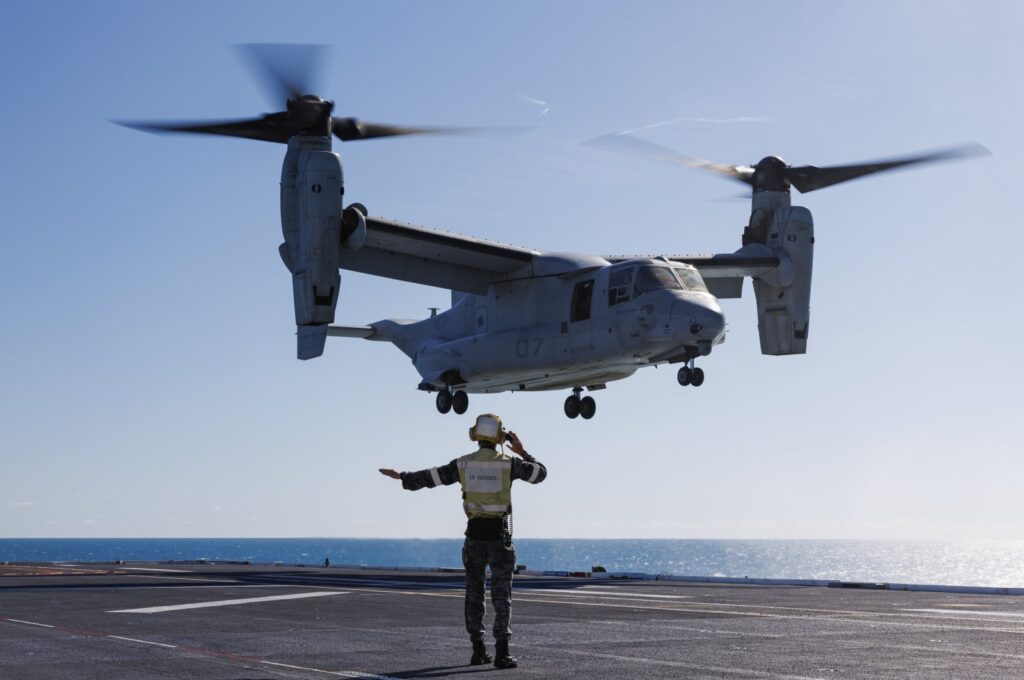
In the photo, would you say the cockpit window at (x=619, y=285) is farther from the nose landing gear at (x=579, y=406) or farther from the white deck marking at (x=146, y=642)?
the white deck marking at (x=146, y=642)

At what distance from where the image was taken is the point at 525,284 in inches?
1544

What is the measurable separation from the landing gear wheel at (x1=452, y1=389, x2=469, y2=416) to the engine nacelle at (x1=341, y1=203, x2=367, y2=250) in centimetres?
934

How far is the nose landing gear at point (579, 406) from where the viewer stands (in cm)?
4116

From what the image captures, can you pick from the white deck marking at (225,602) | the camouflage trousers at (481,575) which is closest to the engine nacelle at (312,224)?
the white deck marking at (225,602)

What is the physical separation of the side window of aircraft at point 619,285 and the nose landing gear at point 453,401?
8.43 metres

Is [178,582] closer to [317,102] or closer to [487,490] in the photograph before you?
[317,102]

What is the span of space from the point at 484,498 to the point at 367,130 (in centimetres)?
2593

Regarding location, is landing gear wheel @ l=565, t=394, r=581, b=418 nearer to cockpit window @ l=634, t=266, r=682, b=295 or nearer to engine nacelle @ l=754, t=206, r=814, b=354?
engine nacelle @ l=754, t=206, r=814, b=354

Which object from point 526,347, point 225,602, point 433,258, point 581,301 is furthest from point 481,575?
point 433,258

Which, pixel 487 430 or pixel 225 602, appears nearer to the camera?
pixel 487 430

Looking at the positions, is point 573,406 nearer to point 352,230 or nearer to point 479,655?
point 352,230

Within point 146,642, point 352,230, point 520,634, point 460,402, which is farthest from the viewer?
point 460,402

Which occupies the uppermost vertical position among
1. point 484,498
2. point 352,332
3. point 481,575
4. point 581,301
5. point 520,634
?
point 352,332

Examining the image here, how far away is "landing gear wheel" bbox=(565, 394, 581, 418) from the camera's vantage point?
4134cm
